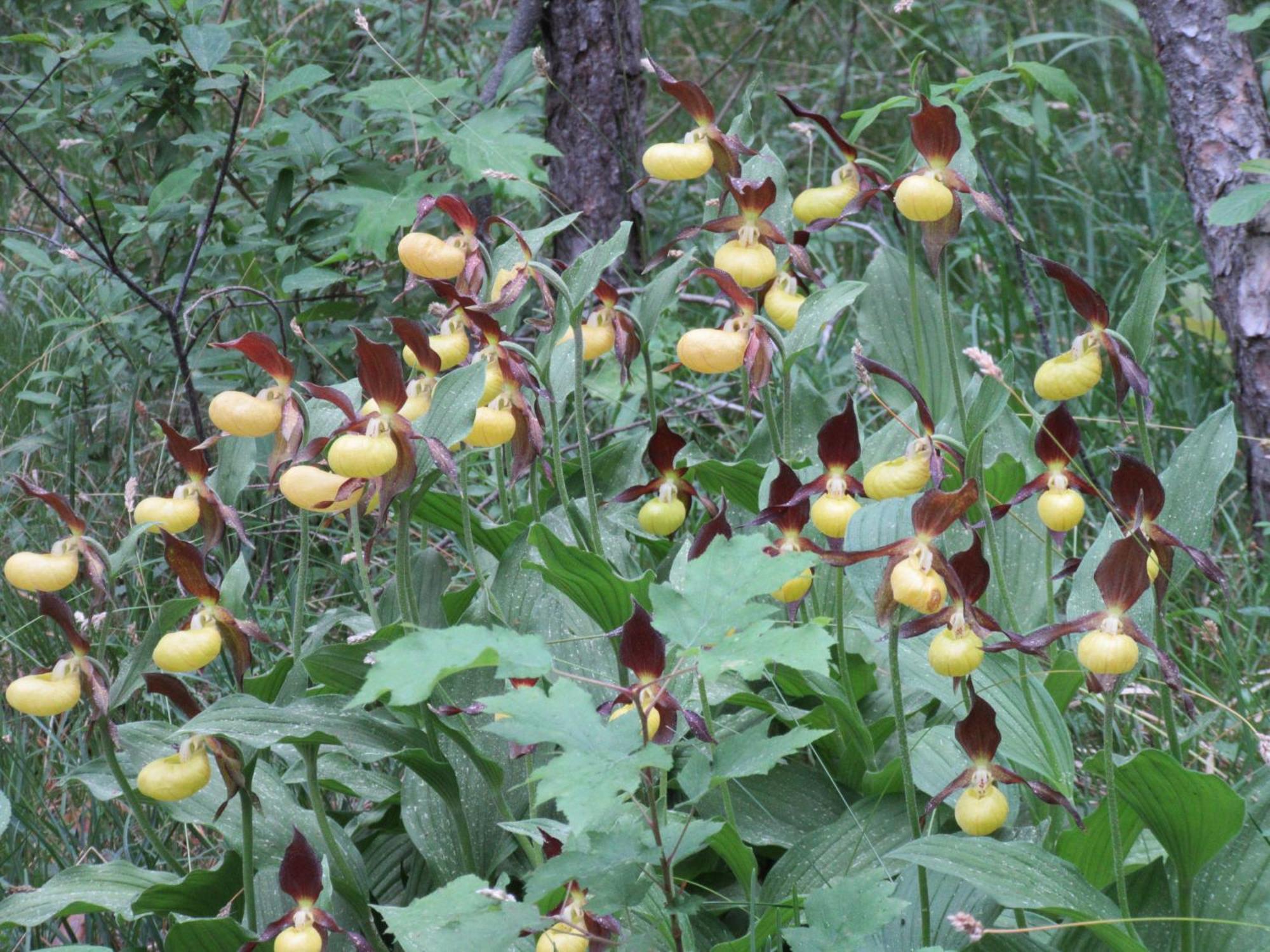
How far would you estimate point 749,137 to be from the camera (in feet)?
5.81

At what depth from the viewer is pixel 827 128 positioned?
1373mm

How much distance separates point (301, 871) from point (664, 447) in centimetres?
67

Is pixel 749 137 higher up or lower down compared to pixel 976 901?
higher up

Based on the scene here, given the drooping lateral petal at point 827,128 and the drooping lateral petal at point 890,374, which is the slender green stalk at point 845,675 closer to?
the drooping lateral petal at point 890,374

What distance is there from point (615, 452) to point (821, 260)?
132cm

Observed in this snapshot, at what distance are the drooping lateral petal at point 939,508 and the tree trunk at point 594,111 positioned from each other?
1650mm

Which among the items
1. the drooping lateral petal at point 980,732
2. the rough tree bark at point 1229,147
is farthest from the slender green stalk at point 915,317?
the drooping lateral petal at point 980,732

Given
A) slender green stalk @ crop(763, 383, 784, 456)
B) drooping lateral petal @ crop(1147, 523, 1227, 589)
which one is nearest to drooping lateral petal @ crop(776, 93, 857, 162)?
slender green stalk @ crop(763, 383, 784, 456)

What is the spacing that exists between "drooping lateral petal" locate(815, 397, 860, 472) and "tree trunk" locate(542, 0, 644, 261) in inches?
55.2

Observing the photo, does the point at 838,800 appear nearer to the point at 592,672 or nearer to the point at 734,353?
the point at 592,672

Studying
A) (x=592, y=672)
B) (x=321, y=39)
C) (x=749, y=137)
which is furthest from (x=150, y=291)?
(x=592, y=672)

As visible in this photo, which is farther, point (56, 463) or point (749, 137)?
point (56, 463)

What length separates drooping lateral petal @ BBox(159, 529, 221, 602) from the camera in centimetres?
130

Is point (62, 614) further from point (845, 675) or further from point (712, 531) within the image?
point (845, 675)
